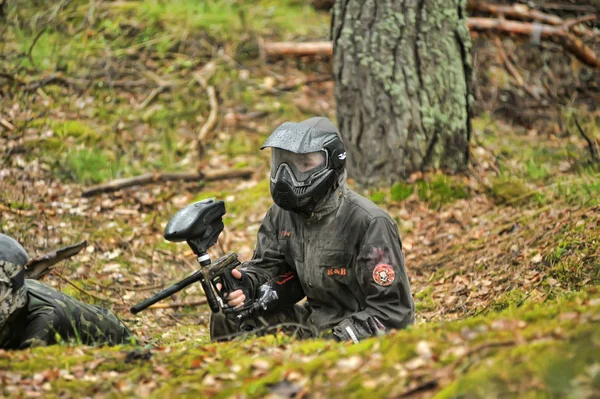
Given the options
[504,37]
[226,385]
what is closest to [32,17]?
[504,37]

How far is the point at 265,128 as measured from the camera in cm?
1066

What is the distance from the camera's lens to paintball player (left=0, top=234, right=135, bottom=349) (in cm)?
488

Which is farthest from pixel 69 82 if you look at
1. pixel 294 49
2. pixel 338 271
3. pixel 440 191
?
pixel 338 271

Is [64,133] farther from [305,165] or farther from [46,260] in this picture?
[305,165]

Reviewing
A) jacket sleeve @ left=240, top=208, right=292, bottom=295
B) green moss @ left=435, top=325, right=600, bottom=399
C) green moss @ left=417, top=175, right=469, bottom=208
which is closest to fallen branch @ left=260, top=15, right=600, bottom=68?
green moss @ left=417, top=175, right=469, bottom=208

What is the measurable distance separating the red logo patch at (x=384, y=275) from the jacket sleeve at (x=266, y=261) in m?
0.95

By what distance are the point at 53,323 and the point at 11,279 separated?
1.36 feet

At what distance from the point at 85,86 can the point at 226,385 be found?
8180 millimetres

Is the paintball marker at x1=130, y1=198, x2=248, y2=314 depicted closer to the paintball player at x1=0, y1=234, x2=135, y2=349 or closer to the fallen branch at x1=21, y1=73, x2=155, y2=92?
the paintball player at x1=0, y1=234, x2=135, y2=349

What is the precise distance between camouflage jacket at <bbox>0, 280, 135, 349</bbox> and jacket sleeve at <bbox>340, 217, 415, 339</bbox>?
5.73ft

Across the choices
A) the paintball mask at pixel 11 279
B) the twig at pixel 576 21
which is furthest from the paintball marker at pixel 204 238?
the twig at pixel 576 21

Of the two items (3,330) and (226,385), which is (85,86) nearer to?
(3,330)

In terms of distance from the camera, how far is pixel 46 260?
6.10 metres

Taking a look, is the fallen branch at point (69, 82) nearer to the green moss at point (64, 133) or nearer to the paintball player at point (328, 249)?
the green moss at point (64, 133)
